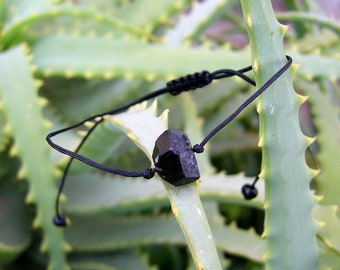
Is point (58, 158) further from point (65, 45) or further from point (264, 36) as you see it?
point (264, 36)

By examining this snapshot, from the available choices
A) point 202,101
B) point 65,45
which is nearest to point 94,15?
point 65,45

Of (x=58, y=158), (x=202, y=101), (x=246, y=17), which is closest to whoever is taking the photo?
(x=246, y=17)

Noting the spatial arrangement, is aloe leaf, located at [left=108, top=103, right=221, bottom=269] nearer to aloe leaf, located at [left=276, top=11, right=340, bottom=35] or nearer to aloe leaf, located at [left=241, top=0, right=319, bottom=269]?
aloe leaf, located at [left=241, top=0, right=319, bottom=269]

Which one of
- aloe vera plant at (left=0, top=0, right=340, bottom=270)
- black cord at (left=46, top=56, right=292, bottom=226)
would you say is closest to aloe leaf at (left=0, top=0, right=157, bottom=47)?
aloe vera plant at (left=0, top=0, right=340, bottom=270)

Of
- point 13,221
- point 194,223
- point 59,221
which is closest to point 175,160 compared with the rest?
point 194,223

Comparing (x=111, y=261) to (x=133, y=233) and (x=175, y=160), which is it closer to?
(x=133, y=233)
